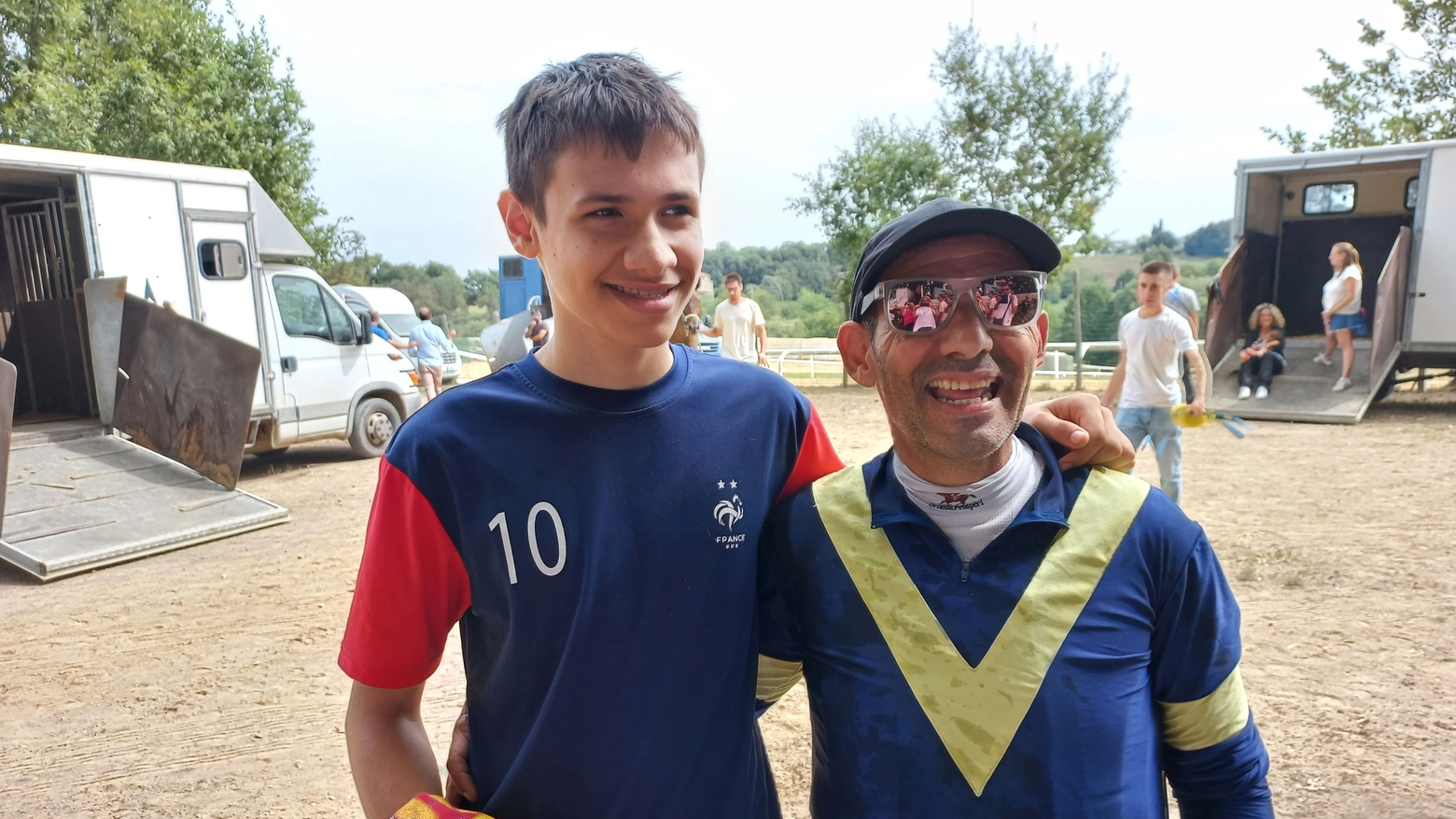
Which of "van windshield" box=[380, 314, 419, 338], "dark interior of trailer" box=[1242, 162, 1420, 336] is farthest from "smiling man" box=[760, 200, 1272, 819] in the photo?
"van windshield" box=[380, 314, 419, 338]

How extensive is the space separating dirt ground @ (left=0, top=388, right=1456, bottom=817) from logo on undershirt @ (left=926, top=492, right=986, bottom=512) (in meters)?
2.47

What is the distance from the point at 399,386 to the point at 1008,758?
11277 millimetres

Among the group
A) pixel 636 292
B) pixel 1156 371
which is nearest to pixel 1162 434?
pixel 1156 371

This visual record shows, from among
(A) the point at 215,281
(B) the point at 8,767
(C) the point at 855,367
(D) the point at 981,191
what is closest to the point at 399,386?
(A) the point at 215,281

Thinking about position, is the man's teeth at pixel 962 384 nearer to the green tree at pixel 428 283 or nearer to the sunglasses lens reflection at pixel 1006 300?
the sunglasses lens reflection at pixel 1006 300

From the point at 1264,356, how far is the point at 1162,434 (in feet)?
24.1

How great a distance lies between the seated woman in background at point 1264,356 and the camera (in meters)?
12.3

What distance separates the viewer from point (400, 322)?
20922 mm

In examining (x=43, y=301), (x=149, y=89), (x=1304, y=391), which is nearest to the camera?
(x=43, y=301)

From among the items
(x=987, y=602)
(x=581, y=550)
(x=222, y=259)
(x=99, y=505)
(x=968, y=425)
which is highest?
(x=222, y=259)

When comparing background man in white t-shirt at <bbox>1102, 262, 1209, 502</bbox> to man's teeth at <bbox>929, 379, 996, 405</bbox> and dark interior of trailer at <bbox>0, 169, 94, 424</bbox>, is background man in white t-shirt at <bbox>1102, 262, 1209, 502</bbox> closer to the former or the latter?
man's teeth at <bbox>929, 379, 996, 405</bbox>

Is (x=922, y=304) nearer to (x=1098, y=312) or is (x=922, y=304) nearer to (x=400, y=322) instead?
(x=400, y=322)

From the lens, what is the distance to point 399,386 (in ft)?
37.9

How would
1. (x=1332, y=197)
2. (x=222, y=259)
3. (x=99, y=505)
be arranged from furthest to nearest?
(x=1332, y=197) → (x=222, y=259) → (x=99, y=505)
